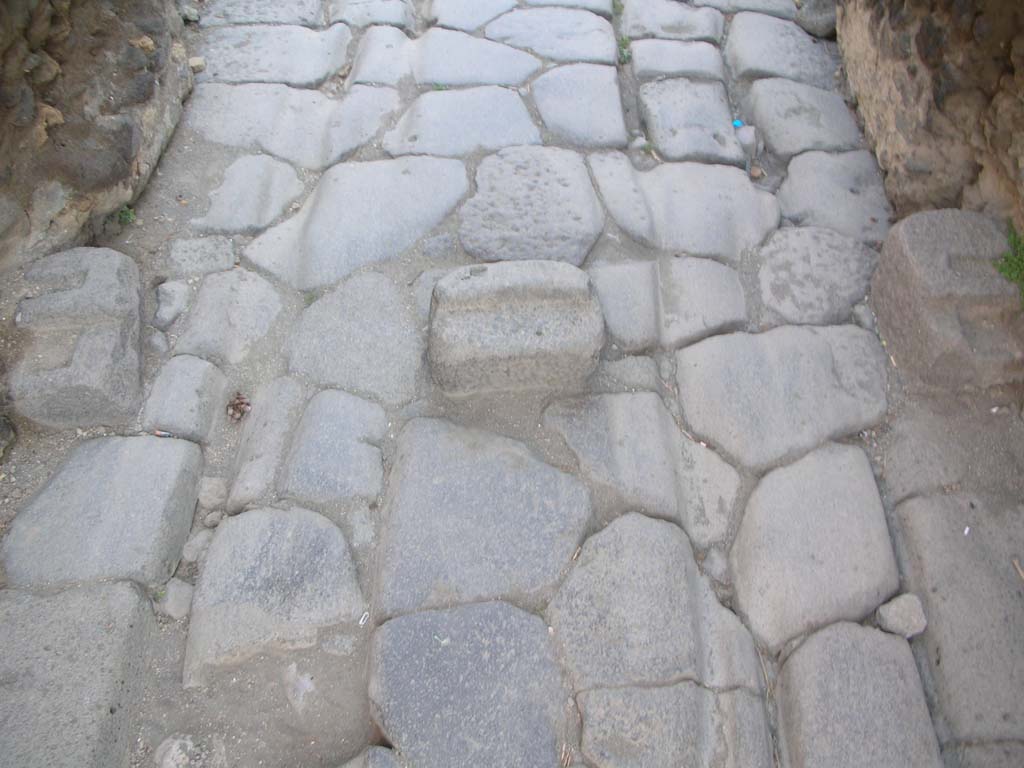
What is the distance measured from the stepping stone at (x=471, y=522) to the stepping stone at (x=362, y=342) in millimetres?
182

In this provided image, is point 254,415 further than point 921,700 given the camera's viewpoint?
Yes

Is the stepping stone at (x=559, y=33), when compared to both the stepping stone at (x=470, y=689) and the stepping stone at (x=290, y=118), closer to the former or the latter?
the stepping stone at (x=290, y=118)

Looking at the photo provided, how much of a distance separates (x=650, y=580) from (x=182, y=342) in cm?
141

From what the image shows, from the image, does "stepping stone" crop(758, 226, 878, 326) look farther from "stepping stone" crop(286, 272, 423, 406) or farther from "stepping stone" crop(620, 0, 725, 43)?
"stepping stone" crop(620, 0, 725, 43)

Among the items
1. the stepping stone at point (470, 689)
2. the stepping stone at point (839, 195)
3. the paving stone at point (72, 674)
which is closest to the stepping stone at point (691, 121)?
the stepping stone at point (839, 195)

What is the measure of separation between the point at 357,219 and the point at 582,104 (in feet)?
3.39

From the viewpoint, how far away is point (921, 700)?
156 centimetres

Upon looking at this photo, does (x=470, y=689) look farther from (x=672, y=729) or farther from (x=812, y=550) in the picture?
(x=812, y=550)

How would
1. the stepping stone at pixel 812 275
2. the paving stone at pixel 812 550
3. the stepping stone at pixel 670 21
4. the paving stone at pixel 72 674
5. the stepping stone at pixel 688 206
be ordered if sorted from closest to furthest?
1. the paving stone at pixel 72 674
2. the paving stone at pixel 812 550
3. the stepping stone at pixel 812 275
4. the stepping stone at pixel 688 206
5. the stepping stone at pixel 670 21

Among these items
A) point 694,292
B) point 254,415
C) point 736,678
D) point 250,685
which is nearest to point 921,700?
point 736,678

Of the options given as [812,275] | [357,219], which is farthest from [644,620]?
[357,219]

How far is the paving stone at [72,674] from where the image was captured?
1.42 m

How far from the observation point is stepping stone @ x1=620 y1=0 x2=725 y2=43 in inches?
129

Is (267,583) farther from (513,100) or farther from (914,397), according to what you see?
(513,100)
